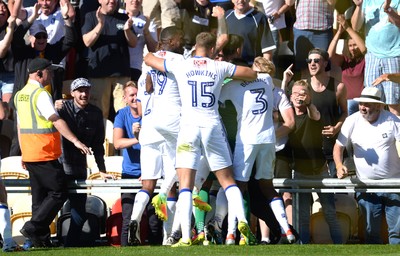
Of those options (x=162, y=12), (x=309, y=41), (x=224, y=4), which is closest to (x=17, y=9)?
(x=162, y=12)

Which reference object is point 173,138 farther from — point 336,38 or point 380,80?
point 336,38

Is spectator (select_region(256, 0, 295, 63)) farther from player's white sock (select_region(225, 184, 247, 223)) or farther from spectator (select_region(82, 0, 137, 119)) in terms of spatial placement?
player's white sock (select_region(225, 184, 247, 223))

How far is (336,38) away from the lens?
1652 centimetres

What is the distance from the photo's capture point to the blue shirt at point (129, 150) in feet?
48.2

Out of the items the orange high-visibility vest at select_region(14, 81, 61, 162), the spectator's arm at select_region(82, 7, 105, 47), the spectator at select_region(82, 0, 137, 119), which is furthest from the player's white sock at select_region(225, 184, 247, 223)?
the spectator's arm at select_region(82, 7, 105, 47)

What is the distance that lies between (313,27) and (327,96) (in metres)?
1.95

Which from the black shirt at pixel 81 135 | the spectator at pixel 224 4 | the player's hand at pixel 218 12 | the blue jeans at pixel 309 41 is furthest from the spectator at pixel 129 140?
the blue jeans at pixel 309 41

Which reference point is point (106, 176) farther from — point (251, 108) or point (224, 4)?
point (224, 4)

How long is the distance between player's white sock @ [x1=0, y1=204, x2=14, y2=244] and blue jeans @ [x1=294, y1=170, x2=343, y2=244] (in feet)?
11.3

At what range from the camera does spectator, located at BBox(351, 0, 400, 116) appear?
15562 mm

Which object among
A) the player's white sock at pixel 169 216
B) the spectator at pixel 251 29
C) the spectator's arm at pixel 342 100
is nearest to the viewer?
the player's white sock at pixel 169 216

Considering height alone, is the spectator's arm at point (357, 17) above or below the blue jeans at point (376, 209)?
above

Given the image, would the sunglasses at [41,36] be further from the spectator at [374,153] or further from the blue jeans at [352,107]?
the spectator at [374,153]

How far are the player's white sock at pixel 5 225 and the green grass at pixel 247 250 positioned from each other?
0.30 m
